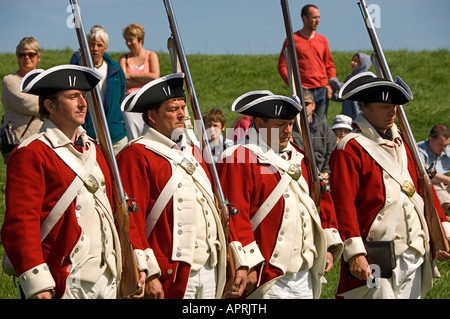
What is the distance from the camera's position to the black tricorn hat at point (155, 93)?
5996 mm

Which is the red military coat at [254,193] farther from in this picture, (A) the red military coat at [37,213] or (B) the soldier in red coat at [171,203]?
(A) the red military coat at [37,213]

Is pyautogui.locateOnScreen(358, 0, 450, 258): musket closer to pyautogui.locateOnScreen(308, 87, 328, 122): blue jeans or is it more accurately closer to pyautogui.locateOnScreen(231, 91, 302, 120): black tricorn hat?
pyautogui.locateOnScreen(231, 91, 302, 120): black tricorn hat

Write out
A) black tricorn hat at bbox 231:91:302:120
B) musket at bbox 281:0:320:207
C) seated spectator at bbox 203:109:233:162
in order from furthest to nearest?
seated spectator at bbox 203:109:233:162
musket at bbox 281:0:320:207
black tricorn hat at bbox 231:91:302:120

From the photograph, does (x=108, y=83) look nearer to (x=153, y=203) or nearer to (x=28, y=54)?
(x=28, y=54)

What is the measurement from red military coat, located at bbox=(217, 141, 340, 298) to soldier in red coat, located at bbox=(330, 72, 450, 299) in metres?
0.57

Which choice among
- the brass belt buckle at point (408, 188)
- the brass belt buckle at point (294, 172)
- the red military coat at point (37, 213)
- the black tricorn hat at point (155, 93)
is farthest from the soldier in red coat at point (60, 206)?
the brass belt buckle at point (408, 188)

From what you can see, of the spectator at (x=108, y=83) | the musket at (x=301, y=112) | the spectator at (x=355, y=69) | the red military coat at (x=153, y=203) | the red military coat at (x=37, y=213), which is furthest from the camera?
the spectator at (x=355, y=69)

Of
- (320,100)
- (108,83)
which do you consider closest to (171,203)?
(108,83)

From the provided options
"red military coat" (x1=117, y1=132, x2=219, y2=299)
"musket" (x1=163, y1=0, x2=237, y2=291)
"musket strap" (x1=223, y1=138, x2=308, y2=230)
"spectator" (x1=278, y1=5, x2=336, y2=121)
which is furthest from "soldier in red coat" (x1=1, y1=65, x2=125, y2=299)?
"spectator" (x1=278, y1=5, x2=336, y2=121)

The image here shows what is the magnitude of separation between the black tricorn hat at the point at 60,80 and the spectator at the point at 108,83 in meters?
3.82

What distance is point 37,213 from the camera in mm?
5141

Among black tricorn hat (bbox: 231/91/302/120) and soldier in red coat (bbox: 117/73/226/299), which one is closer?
soldier in red coat (bbox: 117/73/226/299)

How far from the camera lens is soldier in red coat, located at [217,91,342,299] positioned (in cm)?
630
